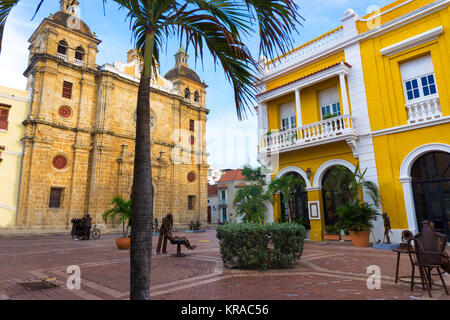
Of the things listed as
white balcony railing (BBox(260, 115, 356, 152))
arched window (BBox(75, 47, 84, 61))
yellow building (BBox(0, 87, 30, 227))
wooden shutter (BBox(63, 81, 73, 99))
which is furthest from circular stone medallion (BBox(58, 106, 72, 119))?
white balcony railing (BBox(260, 115, 356, 152))

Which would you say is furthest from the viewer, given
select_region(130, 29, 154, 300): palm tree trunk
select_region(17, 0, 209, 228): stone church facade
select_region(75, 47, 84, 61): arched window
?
select_region(75, 47, 84, 61): arched window

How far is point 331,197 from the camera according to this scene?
13344 millimetres

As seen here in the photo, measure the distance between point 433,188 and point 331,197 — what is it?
159 inches

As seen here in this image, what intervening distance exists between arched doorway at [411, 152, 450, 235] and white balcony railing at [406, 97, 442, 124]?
4.77 ft

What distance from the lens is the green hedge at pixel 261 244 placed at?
6.57 m

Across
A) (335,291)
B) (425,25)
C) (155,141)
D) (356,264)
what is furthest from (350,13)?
(155,141)

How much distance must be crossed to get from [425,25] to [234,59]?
12.1m

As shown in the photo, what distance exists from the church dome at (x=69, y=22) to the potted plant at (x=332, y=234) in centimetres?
2617

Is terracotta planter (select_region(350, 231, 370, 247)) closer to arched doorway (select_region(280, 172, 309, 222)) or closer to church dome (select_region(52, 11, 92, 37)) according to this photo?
arched doorway (select_region(280, 172, 309, 222))

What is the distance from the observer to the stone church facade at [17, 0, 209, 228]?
2069 cm

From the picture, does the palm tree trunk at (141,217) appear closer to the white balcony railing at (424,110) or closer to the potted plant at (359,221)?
the potted plant at (359,221)

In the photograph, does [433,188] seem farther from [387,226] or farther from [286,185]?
[286,185]

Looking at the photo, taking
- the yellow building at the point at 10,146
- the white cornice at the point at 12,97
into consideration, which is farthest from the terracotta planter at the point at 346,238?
the white cornice at the point at 12,97
